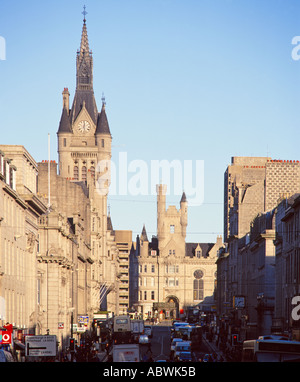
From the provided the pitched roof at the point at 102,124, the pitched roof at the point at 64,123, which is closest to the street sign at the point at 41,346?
the pitched roof at the point at 64,123

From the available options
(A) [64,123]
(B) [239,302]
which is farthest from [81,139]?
(B) [239,302]

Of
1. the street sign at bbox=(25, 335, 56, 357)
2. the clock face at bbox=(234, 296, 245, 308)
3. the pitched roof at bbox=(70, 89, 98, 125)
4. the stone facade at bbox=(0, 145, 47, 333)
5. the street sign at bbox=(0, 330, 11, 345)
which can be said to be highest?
the pitched roof at bbox=(70, 89, 98, 125)

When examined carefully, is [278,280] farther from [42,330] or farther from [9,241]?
[9,241]

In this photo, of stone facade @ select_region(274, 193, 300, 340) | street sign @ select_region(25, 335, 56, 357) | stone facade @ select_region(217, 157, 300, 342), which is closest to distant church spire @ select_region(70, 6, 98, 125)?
stone facade @ select_region(217, 157, 300, 342)

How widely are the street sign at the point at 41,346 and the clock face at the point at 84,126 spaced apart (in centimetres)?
14910

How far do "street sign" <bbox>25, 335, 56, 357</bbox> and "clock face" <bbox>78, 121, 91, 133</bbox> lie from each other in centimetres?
14910

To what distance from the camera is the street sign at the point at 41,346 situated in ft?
145

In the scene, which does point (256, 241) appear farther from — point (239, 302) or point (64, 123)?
point (64, 123)

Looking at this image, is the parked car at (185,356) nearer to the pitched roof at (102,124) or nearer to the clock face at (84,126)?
the pitched roof at (102,124)

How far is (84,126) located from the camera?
19250 cm

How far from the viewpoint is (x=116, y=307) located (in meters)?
189

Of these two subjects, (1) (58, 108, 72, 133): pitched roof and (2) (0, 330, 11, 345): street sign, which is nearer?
(2) (0, 330, 11, 345): street sign

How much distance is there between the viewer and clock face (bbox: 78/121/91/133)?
630 ft

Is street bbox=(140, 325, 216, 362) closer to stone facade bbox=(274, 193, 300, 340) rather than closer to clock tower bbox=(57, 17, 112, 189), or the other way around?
stone facade bbox=(274, 193, 300, 340)
